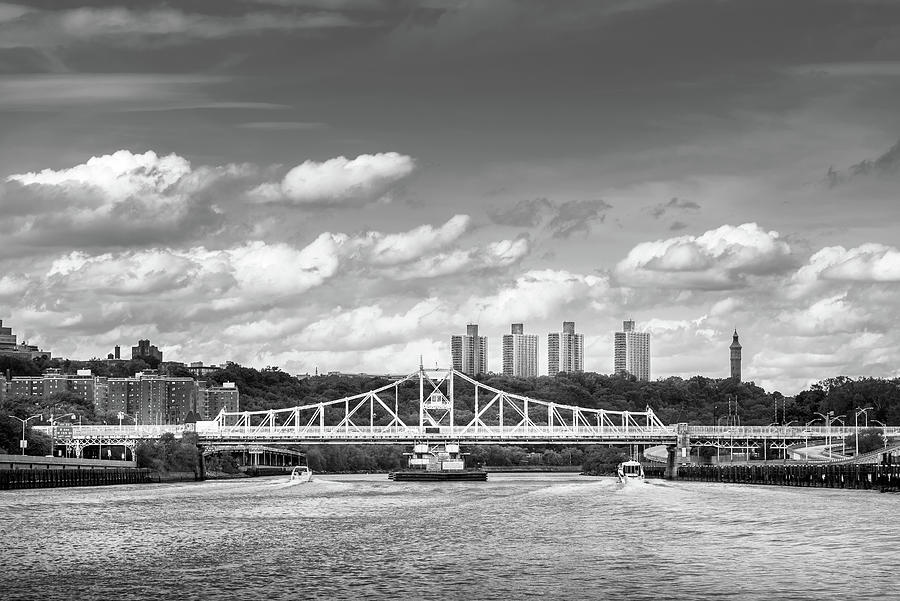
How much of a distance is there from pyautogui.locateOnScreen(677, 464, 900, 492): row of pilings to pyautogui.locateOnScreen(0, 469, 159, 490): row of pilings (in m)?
70.3

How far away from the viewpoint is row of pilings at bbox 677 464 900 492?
444 ft

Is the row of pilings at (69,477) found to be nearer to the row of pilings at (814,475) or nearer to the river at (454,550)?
the river at (454,550)

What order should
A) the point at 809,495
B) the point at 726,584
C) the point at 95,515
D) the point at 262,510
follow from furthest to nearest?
the point at 809,495, the point at 262,510, the point at 95,515, the point at 726,584

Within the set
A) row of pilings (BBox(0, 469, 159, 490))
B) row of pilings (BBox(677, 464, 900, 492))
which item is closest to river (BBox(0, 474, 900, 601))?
row of pilings (BBox(677, 464, 900, 492))

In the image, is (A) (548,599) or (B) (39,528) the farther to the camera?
(B) (39,528)

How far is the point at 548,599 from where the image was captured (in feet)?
166

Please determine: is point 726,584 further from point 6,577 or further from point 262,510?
point 262,510

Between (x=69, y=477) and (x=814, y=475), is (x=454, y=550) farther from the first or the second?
(x=69, y=477)

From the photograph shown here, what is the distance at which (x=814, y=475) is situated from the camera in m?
155

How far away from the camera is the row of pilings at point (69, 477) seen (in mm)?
143500

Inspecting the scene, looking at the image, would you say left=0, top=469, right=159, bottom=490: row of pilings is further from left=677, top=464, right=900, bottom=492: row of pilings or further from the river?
left=677, top=464, right=900, bottom=492: row of pilings

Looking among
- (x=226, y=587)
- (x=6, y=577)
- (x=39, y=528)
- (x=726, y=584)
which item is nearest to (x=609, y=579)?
(x=726, y=584)

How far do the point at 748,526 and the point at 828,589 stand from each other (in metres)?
31.4

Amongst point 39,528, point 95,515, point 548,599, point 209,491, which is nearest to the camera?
point 548,599
